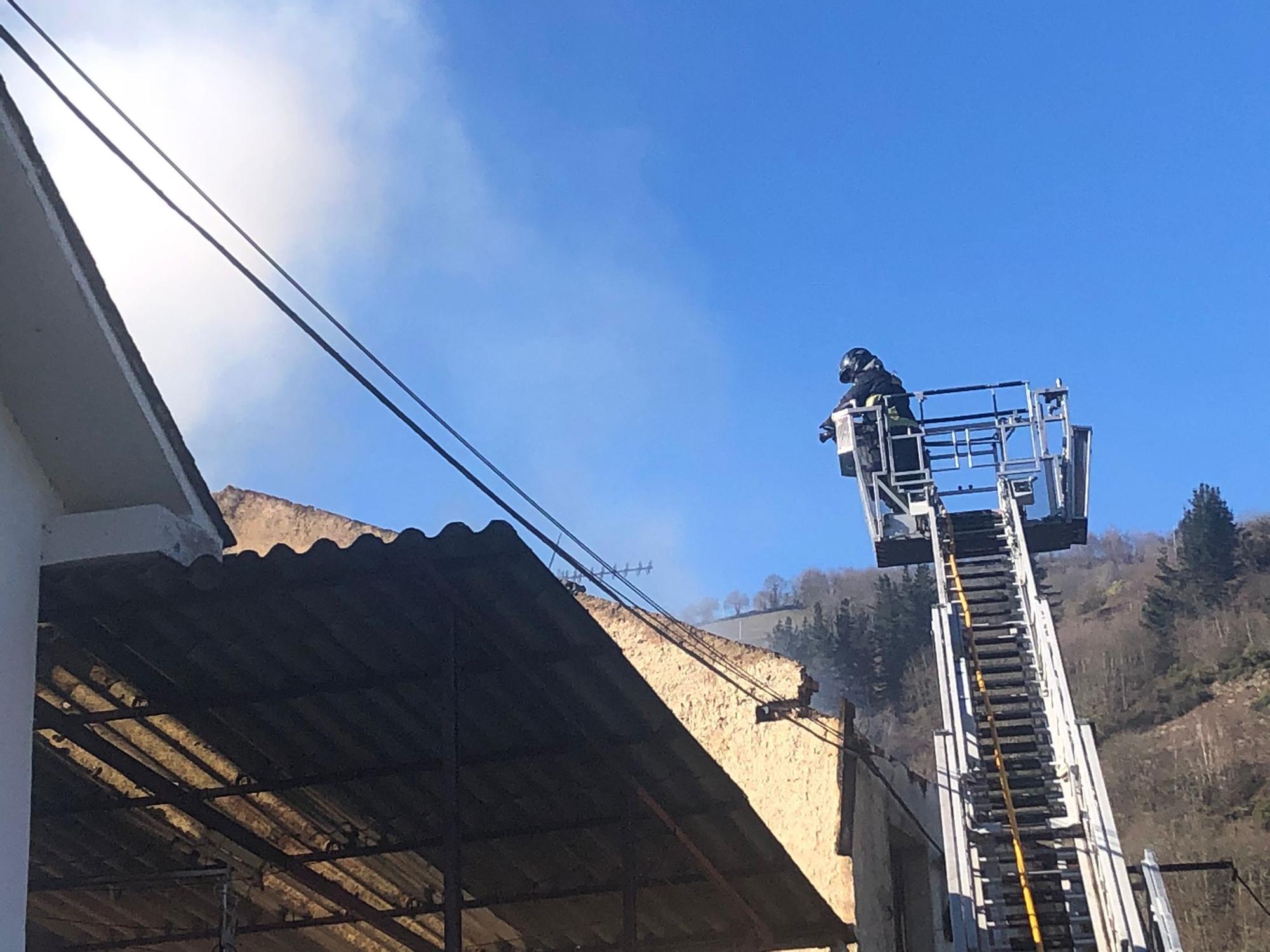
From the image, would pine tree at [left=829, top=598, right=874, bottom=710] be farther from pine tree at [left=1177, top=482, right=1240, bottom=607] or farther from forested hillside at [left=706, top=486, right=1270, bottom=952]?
pine tree at [left=1177, top=482, right=1240, bottom=607]

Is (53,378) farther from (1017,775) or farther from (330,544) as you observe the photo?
(1017,775)

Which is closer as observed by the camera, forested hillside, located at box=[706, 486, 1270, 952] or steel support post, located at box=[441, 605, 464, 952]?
steel support post, located at box=[441, 605, 464, 952]

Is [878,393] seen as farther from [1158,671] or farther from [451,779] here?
[1158,671]

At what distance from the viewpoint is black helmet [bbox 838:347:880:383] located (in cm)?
2045

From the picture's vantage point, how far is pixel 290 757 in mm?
6727

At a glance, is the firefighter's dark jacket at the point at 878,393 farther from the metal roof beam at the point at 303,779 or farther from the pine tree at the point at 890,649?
the pine tree at the point at 890,649

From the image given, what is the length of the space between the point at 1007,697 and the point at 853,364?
7.81 meters

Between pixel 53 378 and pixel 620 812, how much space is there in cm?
354

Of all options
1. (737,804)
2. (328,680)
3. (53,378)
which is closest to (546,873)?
(737,804)

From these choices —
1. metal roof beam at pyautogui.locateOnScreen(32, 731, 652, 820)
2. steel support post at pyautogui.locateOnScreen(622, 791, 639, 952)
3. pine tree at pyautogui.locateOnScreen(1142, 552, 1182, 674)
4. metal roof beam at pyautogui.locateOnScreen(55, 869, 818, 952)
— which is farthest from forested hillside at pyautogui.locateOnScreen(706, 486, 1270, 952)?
metal roof beam at pyautogui.locateOnScreen(32, 731, 652, 820)

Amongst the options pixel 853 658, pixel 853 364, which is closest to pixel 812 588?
pixel 853 658

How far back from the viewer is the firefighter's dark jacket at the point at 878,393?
19.4 metres

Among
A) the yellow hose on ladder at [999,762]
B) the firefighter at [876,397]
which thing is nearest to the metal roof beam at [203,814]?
the yellow hose on ladder at [999,762]

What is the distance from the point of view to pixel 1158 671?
189ft
